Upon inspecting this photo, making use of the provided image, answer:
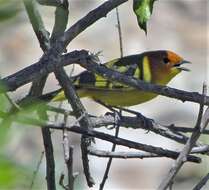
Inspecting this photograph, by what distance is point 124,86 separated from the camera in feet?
14.5

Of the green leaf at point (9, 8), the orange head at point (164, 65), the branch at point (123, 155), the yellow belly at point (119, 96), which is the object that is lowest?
the branch at point (123, 155)

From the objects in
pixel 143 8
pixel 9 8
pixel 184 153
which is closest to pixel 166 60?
pixel 143 8

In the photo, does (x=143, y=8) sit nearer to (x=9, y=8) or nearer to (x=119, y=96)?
(x=9, y=8)

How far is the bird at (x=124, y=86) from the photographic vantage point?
463 cm

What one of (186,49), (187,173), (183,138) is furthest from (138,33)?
(183,138)

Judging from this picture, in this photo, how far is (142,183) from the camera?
223 inches

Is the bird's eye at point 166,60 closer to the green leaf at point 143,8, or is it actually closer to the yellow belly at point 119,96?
the yellow belly at point 119,96

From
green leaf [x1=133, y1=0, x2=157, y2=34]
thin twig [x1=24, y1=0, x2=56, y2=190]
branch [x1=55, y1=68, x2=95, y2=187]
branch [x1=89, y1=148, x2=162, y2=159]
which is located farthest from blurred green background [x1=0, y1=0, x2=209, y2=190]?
green leaf [x1=133, y1=0, x2=157, y2=34]

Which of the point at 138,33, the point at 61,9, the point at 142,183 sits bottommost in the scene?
the point at 142,183

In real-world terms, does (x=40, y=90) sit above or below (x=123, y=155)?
above

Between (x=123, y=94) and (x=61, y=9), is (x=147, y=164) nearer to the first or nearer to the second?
(x=123, y=94)

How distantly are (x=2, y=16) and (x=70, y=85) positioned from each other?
3.54 feet

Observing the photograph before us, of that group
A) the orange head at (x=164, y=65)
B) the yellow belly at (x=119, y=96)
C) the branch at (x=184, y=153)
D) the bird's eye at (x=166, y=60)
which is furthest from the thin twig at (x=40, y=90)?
the bird's eye at (x=166, y=60)

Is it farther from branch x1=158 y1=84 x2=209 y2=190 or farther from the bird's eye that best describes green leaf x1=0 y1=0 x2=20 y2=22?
the bird's eye
